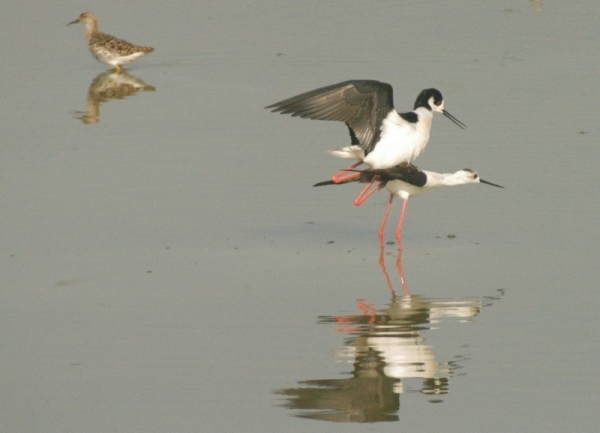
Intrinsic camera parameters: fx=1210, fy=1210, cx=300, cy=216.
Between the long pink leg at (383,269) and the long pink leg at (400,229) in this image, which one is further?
the long pink leg at (400,229)

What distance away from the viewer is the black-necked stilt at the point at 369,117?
10055mm

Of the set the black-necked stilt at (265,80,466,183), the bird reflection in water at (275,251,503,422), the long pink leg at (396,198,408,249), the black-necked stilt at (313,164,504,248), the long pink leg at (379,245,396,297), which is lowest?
the bird reflection in water at (275,251,503,422)

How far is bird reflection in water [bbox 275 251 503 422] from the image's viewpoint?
677 centimetres

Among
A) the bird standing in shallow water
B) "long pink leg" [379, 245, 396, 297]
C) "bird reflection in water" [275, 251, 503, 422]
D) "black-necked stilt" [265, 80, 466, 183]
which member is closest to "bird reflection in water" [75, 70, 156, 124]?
the bird standing in shallow water

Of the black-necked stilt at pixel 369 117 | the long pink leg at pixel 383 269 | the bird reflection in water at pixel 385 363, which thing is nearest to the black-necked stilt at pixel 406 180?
the black-necked stilt at pixel 369 117

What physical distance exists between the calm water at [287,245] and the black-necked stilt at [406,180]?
256 mm

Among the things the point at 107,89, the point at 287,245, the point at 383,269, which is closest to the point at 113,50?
the point at 107,89

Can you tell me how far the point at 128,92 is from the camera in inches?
604

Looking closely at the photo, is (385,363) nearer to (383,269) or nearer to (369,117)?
(383,269)

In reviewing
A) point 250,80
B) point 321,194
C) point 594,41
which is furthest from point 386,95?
point 594,41

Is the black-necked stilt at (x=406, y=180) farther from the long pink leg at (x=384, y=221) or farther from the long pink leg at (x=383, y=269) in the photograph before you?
the long pink leg at (x=383, y=269)

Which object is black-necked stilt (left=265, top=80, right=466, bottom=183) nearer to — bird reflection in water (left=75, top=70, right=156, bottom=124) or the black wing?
the black wing

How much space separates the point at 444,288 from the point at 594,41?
8828 mm

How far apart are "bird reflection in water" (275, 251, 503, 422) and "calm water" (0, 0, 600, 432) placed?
0.02 meters
